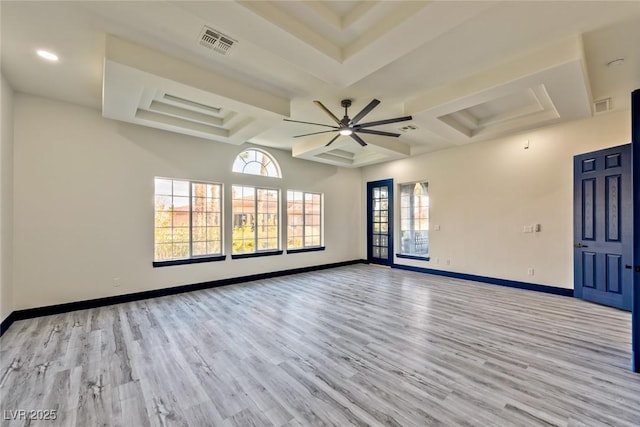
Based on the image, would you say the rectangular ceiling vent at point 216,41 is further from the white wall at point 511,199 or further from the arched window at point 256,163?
the white wall at point 511,199

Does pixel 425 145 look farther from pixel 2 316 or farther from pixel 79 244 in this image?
pixel 2 316

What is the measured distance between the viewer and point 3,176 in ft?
10.9

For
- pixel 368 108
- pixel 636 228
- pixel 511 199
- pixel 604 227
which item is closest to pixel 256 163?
pixel 368 108

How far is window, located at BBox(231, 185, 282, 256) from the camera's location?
19.2 feet

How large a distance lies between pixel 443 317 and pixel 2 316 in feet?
18.1

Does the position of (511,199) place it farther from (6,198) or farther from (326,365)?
(6,198)

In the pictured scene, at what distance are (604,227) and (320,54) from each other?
494 cm

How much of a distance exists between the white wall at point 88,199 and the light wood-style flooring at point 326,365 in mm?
627

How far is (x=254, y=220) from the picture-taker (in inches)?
242

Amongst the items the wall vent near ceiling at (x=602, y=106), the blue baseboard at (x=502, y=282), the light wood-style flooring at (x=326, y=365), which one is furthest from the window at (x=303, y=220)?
the wall vent near ceiling at (x=602, y=106)

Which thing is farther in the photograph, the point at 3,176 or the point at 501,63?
the point at 3,176

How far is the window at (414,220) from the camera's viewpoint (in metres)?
6.81

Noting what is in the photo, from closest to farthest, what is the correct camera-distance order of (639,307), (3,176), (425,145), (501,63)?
(639,307) < (501,63) < (3,176) < (425,145)

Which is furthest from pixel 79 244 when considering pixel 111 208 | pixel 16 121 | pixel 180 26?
pixel 180 26
